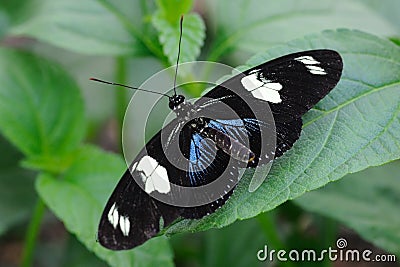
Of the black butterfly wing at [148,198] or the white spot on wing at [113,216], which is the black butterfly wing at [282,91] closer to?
the black butterfly wing at [148,198]

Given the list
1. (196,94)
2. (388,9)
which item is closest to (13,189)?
(196,94)

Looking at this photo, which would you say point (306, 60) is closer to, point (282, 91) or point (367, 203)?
point (282, 91)

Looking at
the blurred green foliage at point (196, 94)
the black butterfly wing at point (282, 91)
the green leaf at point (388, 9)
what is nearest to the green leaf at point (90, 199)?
the blurred green foliage at point (196, 94)

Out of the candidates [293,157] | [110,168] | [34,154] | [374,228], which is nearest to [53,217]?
[34,154]

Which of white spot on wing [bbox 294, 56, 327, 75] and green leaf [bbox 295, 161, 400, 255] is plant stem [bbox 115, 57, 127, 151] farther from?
white spot on wing [bbox 294, 56, 327, 75]

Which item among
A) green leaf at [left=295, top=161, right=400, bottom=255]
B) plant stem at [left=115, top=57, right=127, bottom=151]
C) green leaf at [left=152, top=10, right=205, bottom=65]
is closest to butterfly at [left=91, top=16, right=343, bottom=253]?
green leaf at [left=152, top=10, right=205, bottom=65]

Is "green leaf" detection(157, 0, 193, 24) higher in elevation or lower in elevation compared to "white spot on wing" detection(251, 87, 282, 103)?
lower
